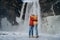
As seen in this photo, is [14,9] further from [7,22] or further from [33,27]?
[33,27]

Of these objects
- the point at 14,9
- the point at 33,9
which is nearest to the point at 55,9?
the point at 33,9

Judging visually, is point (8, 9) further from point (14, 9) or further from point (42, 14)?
point (42, 14)

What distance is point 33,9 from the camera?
1800 centimetres

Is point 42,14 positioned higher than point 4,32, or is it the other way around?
point 42,14

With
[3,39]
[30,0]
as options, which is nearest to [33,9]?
[30,0]

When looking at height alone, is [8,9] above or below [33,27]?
above

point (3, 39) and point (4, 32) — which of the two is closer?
point (3, 39)

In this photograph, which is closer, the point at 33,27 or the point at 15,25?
the point at 33,27

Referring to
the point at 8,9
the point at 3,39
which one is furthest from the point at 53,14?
the point at 3,39

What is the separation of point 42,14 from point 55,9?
91 cm

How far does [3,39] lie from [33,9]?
511cm

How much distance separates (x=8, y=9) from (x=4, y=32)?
5.20ft

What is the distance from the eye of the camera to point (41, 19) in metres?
17.6

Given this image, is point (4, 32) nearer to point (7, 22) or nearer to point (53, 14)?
point (7, 22)
